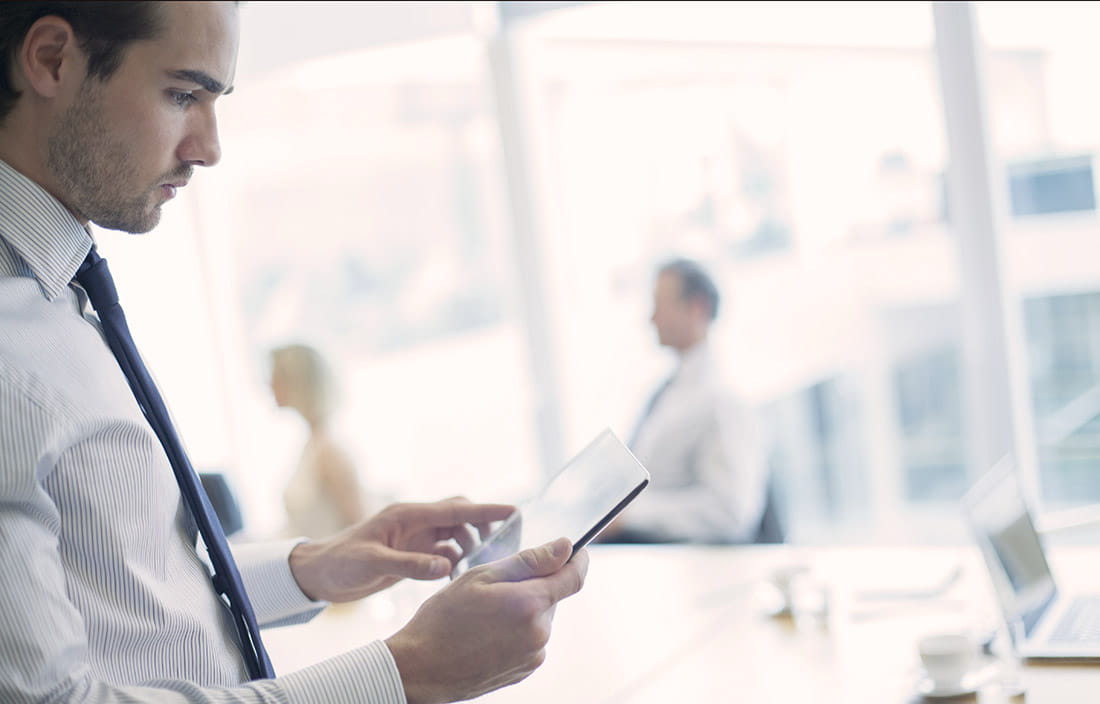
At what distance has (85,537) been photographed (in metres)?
1.20

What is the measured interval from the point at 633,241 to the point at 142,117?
4170mm

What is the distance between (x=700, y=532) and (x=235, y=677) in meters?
2.56

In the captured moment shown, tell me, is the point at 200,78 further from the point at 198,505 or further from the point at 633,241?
the point at 633,241

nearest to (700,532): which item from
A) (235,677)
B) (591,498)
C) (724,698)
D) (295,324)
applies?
(724,698)

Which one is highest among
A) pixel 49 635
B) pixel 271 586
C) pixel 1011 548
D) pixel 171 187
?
pixel 171 187

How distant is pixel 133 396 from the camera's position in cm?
137

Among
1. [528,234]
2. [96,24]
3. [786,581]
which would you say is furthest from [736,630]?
[528,234]

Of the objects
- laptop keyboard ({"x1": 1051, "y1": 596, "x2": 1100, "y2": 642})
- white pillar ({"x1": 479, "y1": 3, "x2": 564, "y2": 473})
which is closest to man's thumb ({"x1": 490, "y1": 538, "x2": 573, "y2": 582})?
laptop keyboard ({"x1": 1051, "y1": 596, "x2": 1100, "y2": 642})

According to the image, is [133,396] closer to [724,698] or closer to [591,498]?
[591,498]

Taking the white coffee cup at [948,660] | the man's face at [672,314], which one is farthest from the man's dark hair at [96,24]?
the man's face at [672,314]

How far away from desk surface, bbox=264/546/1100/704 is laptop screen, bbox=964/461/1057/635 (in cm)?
11

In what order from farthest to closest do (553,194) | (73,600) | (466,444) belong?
(466,444), (553,194), (73,600)

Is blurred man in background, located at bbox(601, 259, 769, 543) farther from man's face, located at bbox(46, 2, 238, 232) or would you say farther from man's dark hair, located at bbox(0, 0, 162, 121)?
man's dark hair, located at bbox(0, 0, 162, 121)

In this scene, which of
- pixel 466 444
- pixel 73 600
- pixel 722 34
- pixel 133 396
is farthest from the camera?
pixel 466 444
